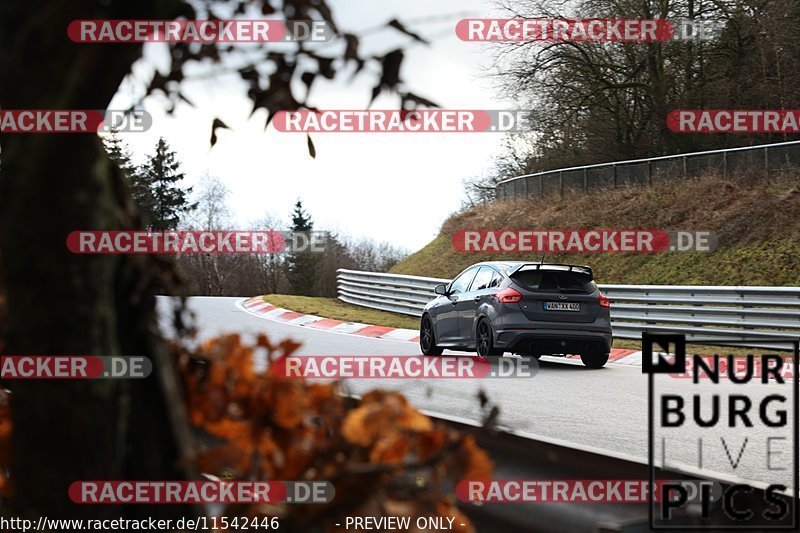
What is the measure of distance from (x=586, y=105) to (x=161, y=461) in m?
36.8

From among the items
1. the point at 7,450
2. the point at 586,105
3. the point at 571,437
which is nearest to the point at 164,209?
the point at 586,105

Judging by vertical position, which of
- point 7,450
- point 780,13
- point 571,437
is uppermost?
point 780,13

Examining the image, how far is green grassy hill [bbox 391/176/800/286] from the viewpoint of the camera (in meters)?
27.0

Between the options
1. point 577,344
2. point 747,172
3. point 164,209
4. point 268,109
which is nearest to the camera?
point 268,109

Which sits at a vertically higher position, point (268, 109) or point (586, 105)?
point (586, 105)

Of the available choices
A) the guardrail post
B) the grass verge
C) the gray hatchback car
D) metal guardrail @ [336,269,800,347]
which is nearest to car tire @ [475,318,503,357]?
the gray hatchback car

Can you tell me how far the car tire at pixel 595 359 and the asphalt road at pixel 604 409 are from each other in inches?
5.8

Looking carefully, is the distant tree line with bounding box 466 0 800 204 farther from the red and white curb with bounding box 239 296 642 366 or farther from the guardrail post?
the red and white curb with bounding box 239 296 642 366

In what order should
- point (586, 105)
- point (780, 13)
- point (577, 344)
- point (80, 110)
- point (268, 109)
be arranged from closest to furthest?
point (80, 110)
point (268, 109)
point (577, 344)
point (780, 13)
point (586, 105)

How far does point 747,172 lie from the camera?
30.6 metres

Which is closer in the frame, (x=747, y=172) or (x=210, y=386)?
(x=210, y=386)

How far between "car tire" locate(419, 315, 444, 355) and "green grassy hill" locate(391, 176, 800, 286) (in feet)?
38.6

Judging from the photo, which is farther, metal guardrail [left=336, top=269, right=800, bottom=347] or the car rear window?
metal guardrail [left=336, top=269, right=800, bottom=347]

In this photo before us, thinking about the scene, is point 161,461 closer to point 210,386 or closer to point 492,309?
point 210,386
